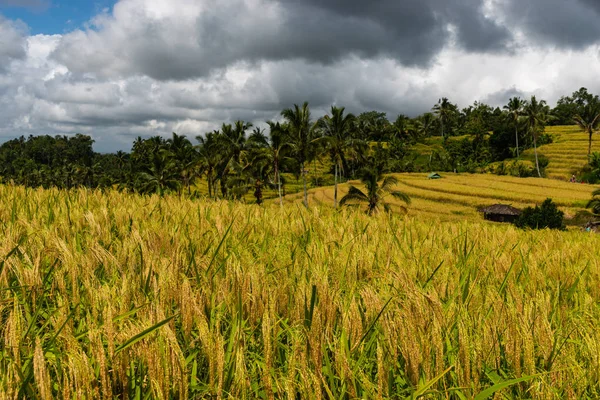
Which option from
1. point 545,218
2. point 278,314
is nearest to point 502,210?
point 545,218

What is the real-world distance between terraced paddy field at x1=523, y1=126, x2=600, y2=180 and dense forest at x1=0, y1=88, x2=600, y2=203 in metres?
2.65

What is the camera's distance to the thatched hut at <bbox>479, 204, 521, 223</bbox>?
4400 cm

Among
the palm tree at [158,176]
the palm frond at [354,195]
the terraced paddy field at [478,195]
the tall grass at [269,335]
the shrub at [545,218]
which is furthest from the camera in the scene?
the terraced paddy field at [478,195]

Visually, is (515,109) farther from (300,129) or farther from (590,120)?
(300,129)

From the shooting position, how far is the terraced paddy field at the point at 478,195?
46.6 m

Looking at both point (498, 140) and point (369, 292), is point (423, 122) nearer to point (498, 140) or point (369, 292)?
point (498, 140)

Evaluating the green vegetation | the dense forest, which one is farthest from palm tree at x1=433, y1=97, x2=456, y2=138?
the green vegetation

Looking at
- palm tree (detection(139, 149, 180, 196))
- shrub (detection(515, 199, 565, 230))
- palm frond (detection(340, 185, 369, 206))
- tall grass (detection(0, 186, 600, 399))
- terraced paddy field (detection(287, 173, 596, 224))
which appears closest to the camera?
tall grass (detection(0, 186, 600, 399))

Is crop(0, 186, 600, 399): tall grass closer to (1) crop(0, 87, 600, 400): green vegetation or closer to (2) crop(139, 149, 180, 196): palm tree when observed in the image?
(1) crop(0, 87, 600, 400): green vegetation

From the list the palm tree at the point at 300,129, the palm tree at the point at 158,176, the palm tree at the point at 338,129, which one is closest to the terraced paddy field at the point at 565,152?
the palm tree at the point at 338,129

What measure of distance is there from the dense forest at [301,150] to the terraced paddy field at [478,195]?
8084mm

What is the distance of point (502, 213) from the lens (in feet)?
144

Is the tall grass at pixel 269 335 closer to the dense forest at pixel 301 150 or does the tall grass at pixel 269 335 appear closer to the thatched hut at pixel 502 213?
the dense forest at pixel 301 150

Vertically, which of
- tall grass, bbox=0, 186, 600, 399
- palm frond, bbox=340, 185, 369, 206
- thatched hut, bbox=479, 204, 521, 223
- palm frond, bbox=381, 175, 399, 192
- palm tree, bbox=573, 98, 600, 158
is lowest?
thatched hut, bbox=479, 204, 521, 223
